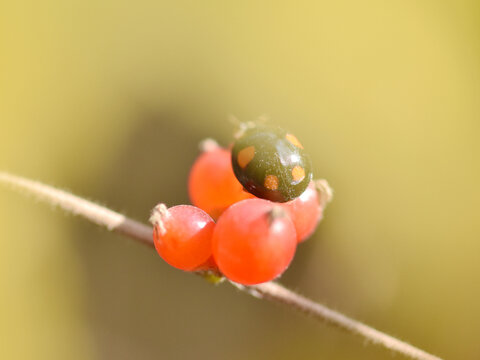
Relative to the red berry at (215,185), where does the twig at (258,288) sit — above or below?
below

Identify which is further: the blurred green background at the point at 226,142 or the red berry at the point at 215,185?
the blurred green background at the point at 226,142

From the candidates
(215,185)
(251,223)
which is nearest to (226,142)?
(215,185)

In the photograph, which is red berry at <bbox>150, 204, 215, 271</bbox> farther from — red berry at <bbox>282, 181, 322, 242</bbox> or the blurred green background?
the blurred green background

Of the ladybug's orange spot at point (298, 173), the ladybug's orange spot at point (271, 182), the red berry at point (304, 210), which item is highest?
the ladybug's orange spot at point (298, 173)

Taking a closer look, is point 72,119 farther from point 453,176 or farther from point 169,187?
point 453,176

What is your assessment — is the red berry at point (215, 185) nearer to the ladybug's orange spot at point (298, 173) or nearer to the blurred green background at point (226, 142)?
the ladybug's orange spot at point (298, 173)

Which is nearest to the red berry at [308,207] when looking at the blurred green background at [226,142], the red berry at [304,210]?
the red berry at [304,210]

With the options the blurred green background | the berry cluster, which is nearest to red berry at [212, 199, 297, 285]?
the berry cluster
